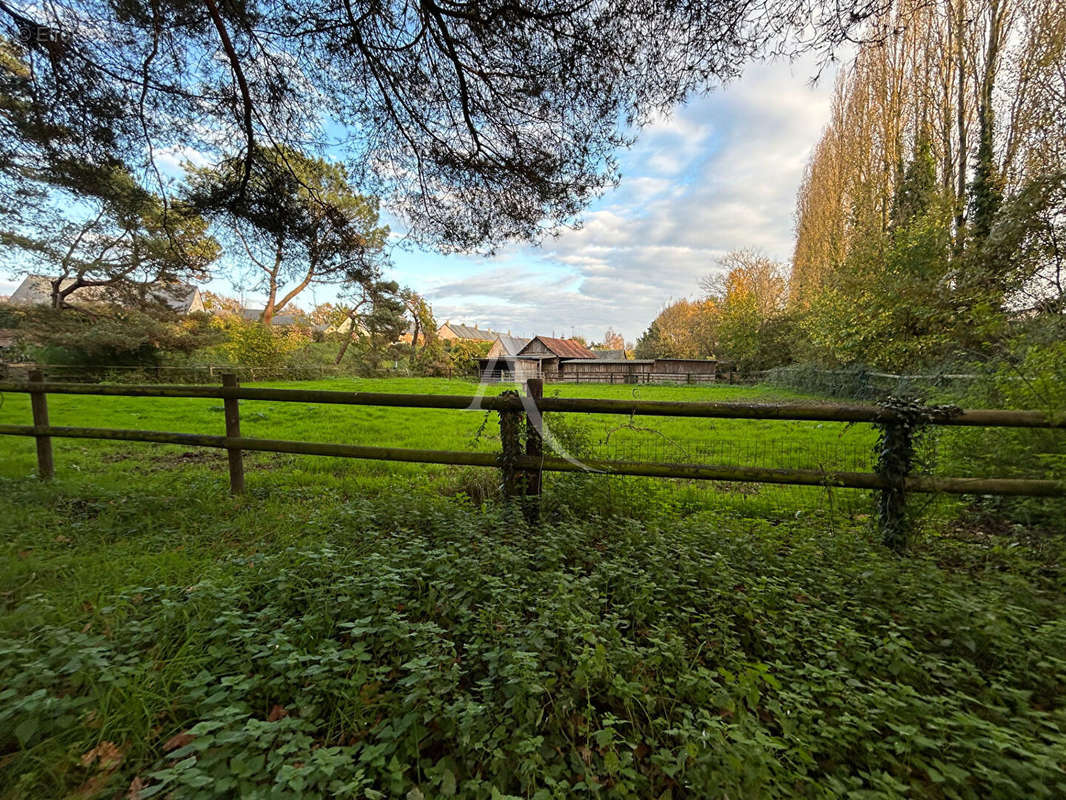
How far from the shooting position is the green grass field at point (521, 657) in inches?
50.0

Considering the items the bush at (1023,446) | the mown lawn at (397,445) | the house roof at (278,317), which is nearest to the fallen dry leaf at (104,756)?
the mown lawn at (397,445)

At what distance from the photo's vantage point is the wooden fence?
2.80 meters

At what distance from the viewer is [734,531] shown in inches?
118

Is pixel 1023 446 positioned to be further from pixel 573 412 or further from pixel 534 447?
pixel 534 447

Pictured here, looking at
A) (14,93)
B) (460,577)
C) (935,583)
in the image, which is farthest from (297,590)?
(14,93)

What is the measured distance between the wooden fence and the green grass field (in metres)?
0.37

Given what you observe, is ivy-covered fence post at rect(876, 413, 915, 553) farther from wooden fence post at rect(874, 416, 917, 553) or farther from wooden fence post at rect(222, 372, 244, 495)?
wooden fence post at rect(222, 372, 244, 495)

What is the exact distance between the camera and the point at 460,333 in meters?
34.9

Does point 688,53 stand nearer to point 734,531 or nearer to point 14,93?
point 734,531

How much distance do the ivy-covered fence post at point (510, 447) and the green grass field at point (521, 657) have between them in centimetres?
29

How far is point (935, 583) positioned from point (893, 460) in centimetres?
92

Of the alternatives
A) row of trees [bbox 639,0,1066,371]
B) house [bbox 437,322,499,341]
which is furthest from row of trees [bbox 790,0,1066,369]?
house [bbox 437,322,499,341]

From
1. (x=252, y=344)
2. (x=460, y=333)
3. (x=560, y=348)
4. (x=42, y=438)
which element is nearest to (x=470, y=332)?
(x=460, y=333)

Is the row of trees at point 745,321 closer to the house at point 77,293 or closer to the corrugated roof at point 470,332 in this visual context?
the corrugated roof at point 470,332
